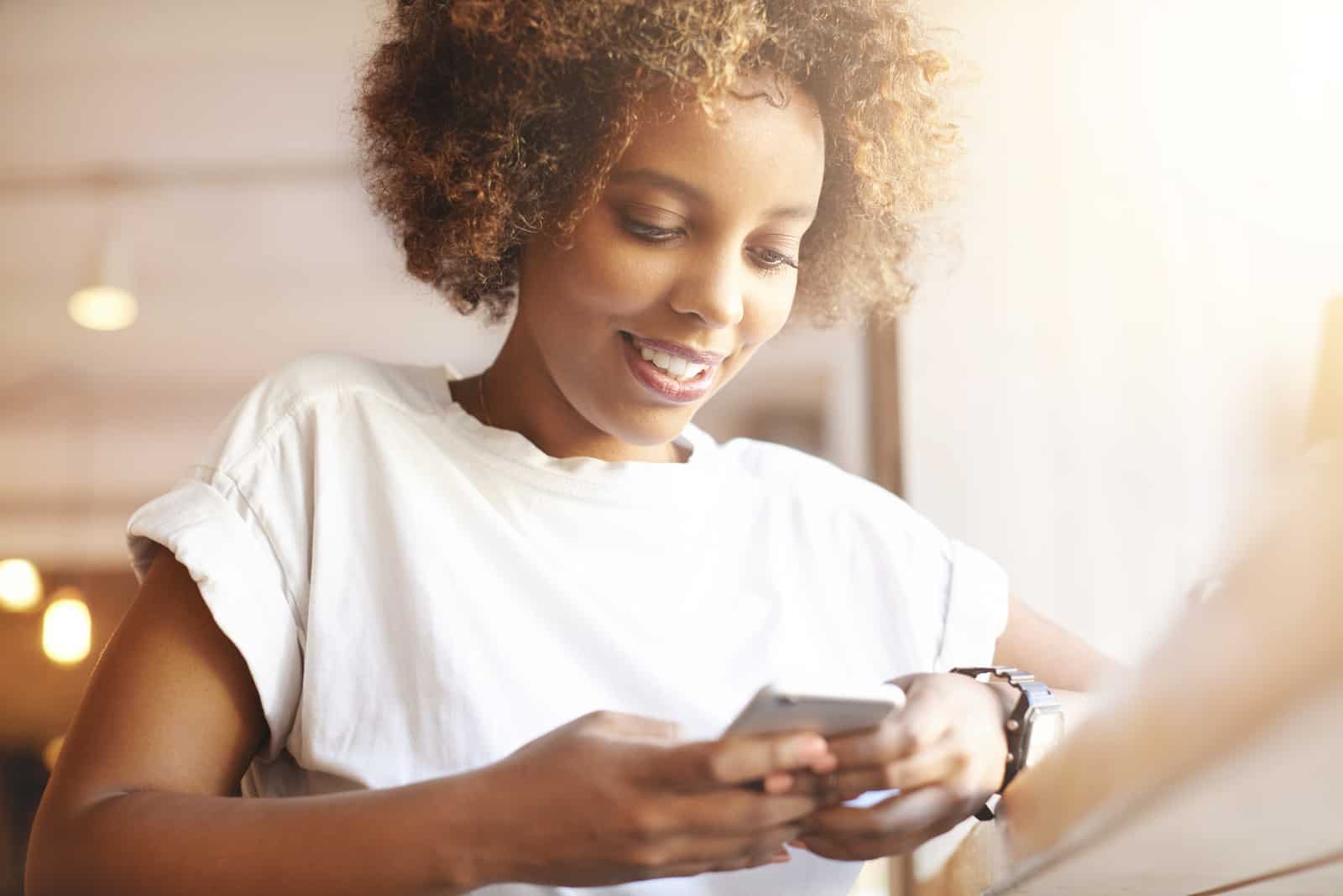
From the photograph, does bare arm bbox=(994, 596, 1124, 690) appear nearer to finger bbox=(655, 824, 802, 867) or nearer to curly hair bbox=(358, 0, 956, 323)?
curly hair bbox=(358, 0, 956, 323)

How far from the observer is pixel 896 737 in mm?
552

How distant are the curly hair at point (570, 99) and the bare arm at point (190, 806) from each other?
1.03 feet

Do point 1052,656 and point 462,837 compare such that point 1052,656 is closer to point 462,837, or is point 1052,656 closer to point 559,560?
point 559,560

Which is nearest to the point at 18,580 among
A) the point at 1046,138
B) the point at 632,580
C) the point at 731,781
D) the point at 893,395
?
the point at 893,395

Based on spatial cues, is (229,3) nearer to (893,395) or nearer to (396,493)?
(893,395)

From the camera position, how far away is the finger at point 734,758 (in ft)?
1.61

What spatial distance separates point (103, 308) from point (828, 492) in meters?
1.72

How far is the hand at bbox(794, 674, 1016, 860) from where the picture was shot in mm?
541

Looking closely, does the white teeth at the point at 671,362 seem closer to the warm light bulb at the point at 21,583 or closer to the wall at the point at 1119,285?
the wall at the point at 1119,285

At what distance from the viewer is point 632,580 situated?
832 millimetres

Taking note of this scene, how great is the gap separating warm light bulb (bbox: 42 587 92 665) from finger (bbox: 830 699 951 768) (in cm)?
206

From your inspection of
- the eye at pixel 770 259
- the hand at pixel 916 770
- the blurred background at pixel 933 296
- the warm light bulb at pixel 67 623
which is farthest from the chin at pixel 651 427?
the warm light bulb at pixel 67 623

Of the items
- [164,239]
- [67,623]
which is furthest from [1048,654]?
[67,623]

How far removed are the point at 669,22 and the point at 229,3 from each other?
1.67 metres
